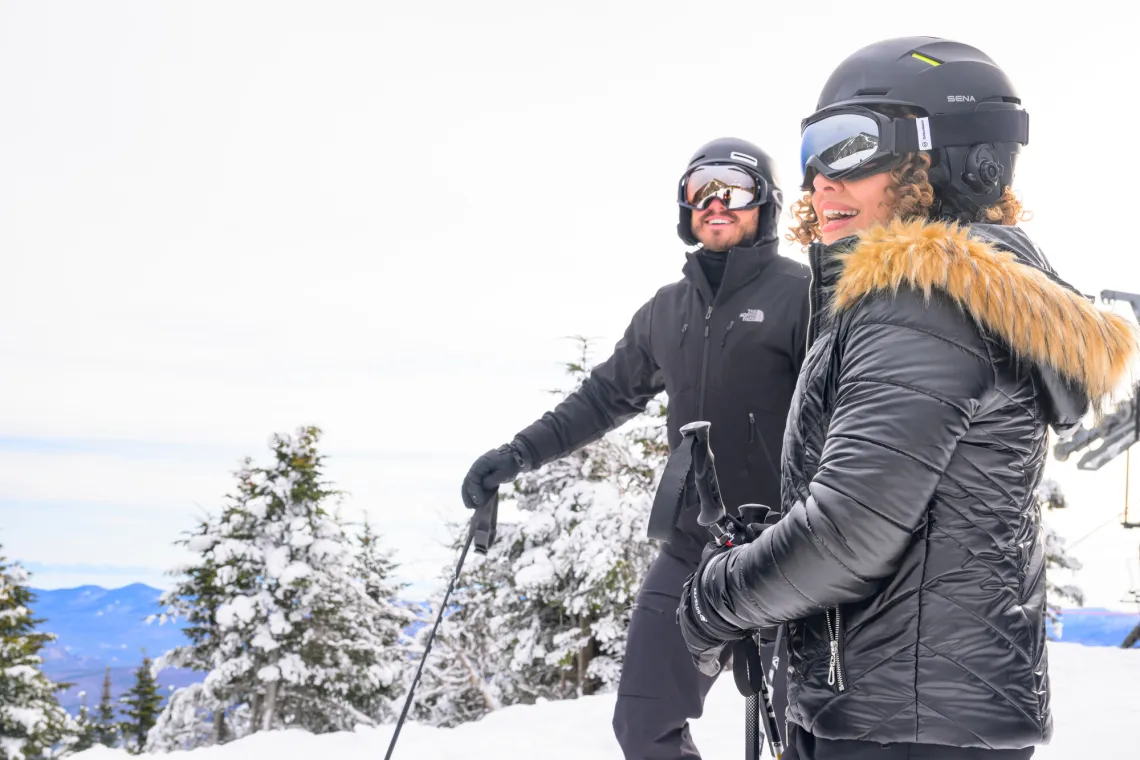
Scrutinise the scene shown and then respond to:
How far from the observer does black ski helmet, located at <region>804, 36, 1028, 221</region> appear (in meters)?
1.70

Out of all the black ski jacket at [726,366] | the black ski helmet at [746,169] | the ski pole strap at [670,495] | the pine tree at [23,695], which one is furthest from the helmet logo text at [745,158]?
the pine tree at [23,695]

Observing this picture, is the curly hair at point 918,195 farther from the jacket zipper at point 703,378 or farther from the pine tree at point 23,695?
the pine tree at point 23,695

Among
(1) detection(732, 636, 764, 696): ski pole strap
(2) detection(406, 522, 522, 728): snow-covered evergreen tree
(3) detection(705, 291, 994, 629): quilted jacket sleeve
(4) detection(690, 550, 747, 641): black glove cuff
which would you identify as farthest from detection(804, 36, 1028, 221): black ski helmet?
(2) detection(406, 522, 522, 728): snow-covered evergreen tree

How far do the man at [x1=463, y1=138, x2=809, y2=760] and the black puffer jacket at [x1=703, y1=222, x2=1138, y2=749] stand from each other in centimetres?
162

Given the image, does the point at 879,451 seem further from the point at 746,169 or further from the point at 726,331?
the point at 746,169

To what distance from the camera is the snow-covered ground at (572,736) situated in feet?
17.3

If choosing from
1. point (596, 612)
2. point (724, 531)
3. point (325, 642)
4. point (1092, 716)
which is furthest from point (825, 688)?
point (325, 642)

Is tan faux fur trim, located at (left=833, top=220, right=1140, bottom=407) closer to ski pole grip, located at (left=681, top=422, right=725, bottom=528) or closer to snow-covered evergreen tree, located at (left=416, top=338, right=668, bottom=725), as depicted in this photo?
ski pole grip, located at (left=681, top=422, right=725, bottom=528)

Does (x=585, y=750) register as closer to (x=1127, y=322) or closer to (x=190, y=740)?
(x=1127, y=322)

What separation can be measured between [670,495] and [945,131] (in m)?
0.97

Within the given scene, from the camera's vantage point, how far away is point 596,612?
15.7 meters

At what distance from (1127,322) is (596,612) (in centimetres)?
1465

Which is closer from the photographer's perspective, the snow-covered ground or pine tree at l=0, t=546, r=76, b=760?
the snow-covered ground

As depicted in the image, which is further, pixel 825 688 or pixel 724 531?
pixel 724 531
